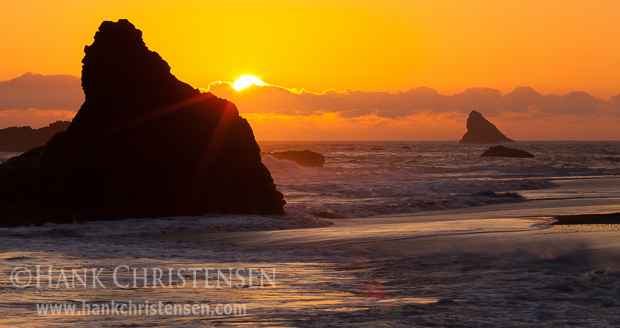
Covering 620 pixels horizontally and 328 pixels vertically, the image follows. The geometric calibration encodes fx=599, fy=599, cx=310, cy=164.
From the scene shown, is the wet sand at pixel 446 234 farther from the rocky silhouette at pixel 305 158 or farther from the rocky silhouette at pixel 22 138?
the rocky silhouette at pixel 22 138

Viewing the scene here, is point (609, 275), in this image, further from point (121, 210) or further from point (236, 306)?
point (121, 210)

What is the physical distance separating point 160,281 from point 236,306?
7.04ft

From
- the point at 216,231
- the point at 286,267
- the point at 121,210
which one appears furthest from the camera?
the point at 121,210

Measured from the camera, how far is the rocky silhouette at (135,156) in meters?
17.7

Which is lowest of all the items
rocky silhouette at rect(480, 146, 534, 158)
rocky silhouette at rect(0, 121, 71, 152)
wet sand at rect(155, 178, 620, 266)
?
wet sand at rect(155, 178, 620, 266)

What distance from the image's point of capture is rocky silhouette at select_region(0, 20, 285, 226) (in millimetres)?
17719

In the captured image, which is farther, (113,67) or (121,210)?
(113,67)

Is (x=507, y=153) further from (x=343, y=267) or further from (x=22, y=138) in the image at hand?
(x=22, y=138)

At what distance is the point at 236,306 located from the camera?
7.11 m

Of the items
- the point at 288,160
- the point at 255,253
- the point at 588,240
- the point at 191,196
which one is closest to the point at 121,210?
the point at 191,196

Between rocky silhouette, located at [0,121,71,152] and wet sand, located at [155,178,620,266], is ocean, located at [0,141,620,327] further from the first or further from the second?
rocky silhouette, located at [0,121,71,152]

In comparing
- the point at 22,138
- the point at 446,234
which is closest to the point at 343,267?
the point at 446,234

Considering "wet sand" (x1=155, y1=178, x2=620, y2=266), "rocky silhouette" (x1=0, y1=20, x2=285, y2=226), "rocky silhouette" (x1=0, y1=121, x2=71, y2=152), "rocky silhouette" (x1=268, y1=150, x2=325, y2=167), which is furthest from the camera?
"rocky silhouette" (x1=0, y1=121, x2=71, y2=152)

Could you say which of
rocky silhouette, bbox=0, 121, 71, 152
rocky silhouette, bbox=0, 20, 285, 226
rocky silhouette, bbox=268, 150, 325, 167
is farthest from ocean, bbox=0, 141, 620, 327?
rocky silhouette, bbox=0, 121, 71, 152
